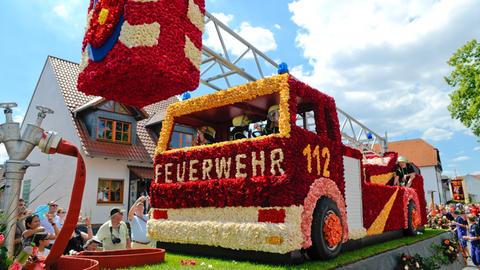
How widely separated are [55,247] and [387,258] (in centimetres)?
524

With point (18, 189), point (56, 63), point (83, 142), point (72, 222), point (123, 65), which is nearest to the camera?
point (18, 189)

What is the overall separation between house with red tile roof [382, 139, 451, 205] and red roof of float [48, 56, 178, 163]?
34571 mm

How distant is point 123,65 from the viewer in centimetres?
491

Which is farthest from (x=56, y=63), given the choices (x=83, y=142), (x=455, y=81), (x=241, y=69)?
(x=455, y=81)

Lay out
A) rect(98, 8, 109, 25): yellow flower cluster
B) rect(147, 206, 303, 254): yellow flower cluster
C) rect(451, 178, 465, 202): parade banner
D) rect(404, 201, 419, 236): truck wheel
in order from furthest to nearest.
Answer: rect(451, 178, 465, 202): parade banner
rect(404, 201, 419, 236): truck wheel
rect(98, 8, 109, 25): yellow flower cluster
rect(147, 206, 303, 254): yellow flower cluster

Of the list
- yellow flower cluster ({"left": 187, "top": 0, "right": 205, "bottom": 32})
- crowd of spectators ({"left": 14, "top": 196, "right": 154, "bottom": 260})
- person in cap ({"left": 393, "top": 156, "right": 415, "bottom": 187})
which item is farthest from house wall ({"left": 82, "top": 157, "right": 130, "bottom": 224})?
person in cap ({"left": 393, "top": 156, "right": 415, "bottom": 187})

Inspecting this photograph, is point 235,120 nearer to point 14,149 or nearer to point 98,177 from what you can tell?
point 14,149

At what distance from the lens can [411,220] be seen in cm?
879

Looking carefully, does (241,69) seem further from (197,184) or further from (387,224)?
(387,224)

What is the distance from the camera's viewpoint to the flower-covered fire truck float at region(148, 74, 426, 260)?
15.4 ft

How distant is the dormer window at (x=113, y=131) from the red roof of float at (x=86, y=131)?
1.01 ft

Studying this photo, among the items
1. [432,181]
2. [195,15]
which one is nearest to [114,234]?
[195,15]

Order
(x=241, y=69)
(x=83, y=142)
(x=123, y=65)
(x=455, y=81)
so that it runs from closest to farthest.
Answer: (x=123, y=65) < (x=241, y=69) < (x=83, y=142) < (x=455, y=81)

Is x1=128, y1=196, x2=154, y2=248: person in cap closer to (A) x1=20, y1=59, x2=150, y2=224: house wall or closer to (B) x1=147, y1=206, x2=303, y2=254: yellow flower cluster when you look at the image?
(B) x1=147, y1=206, x2=303, y2=254: yellow flower cluster
